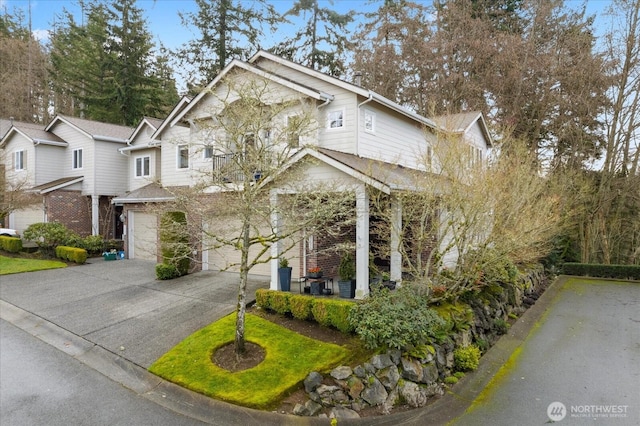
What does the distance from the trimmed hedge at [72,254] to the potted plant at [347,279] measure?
13.8m

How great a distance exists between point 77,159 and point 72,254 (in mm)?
8206

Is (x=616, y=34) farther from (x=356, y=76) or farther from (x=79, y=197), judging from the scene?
(x=79, y=197)

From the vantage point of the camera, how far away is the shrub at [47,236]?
59.4ft

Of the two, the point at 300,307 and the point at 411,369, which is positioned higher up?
the point at 300,307

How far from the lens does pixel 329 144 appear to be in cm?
1267

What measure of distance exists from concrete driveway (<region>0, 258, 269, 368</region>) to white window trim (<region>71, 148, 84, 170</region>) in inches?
352

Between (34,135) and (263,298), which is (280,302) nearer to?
(263,298)

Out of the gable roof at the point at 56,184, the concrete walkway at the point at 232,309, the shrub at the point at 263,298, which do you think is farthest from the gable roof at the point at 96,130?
the shrub at the point at 263,298

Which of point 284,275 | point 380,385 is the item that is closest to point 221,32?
A: point 284,275

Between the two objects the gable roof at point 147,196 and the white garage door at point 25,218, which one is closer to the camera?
the gable roof at point 147,196

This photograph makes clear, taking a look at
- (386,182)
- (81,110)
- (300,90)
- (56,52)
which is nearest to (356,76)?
(300,90)

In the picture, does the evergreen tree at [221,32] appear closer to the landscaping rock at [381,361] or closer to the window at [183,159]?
the window at [183,159]

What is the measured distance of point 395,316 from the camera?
7078 mm

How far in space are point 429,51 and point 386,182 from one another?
64.2 ft
